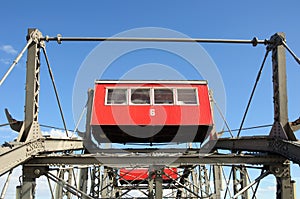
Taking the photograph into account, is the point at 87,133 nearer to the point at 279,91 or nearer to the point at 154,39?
the point at 154,39

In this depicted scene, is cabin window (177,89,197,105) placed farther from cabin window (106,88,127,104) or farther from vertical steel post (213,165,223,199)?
vertical steel post (213,165,223,199)

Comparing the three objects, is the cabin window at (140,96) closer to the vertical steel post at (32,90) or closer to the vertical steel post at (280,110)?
the vertical steel post at (32,90)

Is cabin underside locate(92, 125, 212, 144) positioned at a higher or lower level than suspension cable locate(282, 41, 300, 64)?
lower

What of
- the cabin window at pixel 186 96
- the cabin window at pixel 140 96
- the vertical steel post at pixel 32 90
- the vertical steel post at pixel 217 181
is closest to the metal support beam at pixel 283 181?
the vertical steel post at pixel 32 90

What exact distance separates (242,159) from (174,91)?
5833 millimetres

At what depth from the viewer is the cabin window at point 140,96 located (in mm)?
14812

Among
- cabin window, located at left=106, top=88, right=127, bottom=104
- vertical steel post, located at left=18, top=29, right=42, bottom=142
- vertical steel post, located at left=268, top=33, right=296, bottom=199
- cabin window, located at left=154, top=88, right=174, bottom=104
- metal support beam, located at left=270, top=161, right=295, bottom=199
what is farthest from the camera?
cabin window, located at left=154, top=88, right=174, bottom=104

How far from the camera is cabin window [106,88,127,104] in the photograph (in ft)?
48.0

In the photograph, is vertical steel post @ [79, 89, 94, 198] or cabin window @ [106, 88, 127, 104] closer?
vertical steel post @ [79, 89, 94, 198]

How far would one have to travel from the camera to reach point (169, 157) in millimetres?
9328

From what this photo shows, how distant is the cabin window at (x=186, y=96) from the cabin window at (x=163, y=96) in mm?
294

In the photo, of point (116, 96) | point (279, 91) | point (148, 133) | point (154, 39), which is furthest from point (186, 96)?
point (279, 91)

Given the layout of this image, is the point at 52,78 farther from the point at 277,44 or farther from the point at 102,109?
the point at 277,44

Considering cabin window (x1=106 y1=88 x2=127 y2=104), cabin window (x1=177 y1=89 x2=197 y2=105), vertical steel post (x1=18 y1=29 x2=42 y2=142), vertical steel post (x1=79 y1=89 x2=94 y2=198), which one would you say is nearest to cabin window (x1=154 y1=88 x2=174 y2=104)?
cabin window (x1=177 y1=89 x2=197 y2=105)
